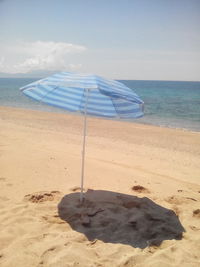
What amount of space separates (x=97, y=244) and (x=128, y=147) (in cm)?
727

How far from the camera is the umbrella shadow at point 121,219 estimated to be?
394 cm

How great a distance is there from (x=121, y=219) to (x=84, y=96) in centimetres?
204

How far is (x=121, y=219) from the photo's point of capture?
14.4ft

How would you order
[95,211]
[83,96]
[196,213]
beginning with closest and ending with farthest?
[83,96]
[95,211]
[196,213]

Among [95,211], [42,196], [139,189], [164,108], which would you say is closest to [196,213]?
[139,189]

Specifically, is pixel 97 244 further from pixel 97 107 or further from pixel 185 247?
pixel 97 107

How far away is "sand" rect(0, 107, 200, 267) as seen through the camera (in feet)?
11.3

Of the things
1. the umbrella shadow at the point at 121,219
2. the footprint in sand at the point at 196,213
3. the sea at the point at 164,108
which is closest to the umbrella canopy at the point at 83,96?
the sea at the point at 164,108

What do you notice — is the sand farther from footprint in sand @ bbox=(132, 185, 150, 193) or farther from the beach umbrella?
the beach umbrella

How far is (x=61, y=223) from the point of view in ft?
13.6

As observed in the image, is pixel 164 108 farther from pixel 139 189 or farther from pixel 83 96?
pixel 83 96

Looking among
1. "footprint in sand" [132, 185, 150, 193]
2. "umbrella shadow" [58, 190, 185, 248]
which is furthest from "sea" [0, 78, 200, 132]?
"footprint in sand" [132, 185, 150, 193]

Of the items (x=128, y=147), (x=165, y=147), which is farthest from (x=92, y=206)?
(x=165, y=147)

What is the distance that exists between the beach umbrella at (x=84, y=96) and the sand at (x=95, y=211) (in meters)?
1.64
